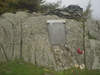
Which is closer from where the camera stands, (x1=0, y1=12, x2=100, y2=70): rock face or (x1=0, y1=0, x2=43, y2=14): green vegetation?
(x1=0, y1=12, x2=100, y2=70): rock face

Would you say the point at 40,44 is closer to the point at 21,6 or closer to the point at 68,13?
the point at 68,13

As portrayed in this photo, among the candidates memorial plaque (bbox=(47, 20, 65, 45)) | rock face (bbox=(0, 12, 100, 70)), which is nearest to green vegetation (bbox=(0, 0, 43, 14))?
rock face (bbox=(0, 12, 100, 70))

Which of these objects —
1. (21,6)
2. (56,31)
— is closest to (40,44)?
(56,31)

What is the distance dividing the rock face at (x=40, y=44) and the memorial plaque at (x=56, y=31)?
0.20 meters

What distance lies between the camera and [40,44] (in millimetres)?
7797

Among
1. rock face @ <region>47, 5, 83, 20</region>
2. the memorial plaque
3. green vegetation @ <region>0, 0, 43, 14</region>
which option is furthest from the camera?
rock face @ <region>47, 5, 83, 20</region>

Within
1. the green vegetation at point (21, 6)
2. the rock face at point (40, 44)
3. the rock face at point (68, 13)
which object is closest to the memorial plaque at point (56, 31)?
the rock face at point (40, 44)

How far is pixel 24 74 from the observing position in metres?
5.42

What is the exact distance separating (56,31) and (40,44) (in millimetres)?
1105

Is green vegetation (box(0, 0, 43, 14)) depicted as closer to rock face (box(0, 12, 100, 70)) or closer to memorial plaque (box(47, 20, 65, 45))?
rock face (box(0, 12, 100, 70))

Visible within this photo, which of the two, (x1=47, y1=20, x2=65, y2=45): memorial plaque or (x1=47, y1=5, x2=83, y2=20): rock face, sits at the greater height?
(x1=47, y1=5, x2=83, y2=20): rock face

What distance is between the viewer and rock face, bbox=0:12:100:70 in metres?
7.59

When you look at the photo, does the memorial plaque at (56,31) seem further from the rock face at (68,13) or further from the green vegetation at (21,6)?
the green vegetation at (21,6)

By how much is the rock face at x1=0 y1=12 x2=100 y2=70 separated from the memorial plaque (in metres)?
0.20
